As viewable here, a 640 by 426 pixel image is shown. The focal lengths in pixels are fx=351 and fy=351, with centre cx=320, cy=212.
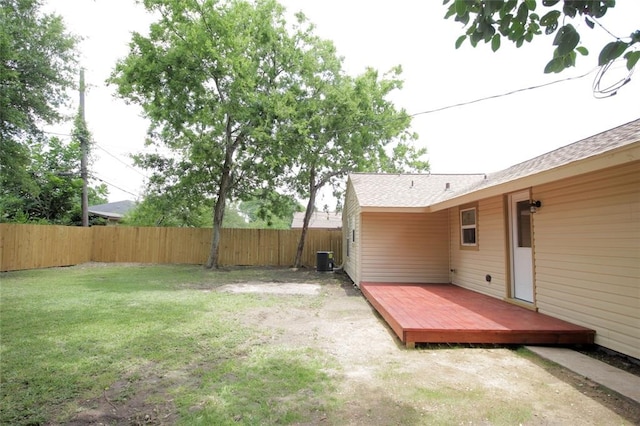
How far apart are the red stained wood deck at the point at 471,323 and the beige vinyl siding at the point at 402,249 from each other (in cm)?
234

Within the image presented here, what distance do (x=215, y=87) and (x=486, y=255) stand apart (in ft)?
36.7

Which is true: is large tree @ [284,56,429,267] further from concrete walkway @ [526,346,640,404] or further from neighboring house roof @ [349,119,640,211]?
concrete walkway @ [526,346,640,404]

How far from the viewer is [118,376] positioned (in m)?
3.24

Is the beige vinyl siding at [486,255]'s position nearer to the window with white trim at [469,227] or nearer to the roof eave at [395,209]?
the window with white trim at [469,227]

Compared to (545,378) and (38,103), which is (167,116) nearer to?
(38,103)

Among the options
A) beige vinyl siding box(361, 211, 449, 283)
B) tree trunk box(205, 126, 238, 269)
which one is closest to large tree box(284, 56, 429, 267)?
tree trunk box(205, 126, 238, 269)

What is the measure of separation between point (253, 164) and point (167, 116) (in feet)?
11.5

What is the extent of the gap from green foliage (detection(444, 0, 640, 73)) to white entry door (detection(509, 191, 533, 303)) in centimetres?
415

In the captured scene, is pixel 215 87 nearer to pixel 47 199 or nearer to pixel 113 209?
pixel 47 199

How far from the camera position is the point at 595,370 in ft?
11.0

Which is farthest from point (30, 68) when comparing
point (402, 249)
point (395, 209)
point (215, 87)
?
point (402, 249)

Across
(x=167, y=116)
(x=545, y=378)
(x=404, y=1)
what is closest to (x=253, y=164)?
(x=167, y=116)

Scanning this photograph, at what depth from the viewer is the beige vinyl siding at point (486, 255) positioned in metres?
6.36

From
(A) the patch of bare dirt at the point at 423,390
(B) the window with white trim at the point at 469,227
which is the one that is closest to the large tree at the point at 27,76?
(A) the patch of bare dirt at the point at 423,390
